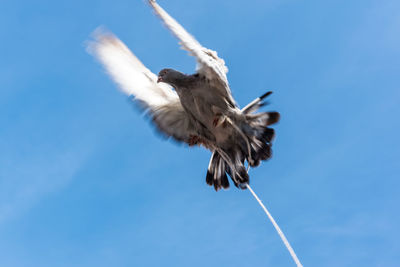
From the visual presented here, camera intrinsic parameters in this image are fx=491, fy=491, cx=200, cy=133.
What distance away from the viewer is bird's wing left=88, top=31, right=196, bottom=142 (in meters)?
10.8

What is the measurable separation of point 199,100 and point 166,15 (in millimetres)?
2110

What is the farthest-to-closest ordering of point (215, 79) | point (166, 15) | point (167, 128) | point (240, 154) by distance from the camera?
point (167, 128)
point (240, 154)
point (215, 79)
point (166, 15)

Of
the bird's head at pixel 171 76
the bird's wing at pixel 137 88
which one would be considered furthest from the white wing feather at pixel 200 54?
the bird's wing at pixel 137 88

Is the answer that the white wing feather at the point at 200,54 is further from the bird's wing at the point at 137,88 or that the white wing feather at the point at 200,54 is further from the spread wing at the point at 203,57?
the bird's wing at the point at 137,88

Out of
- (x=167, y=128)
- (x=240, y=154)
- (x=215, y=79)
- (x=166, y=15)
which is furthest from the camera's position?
(x=167, y=128)

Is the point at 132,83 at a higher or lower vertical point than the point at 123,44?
lower

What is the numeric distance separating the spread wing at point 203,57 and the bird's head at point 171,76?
1.82ft

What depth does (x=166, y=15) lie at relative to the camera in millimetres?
8297

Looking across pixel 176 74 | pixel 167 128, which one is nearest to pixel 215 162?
pixel 167 128

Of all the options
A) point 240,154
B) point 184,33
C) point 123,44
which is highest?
point 123,44

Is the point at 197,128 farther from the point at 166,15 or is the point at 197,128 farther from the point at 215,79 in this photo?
the point at 166,15

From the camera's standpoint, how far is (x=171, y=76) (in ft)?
32.6

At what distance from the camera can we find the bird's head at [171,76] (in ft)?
32.4

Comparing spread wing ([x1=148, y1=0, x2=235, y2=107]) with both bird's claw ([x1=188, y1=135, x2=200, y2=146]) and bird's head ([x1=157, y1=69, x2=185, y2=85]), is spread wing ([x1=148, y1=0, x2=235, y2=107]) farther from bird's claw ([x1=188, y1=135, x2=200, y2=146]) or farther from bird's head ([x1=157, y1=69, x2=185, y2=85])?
bird's claw ([x1=188, y1=135, x2=200, y2=146])
